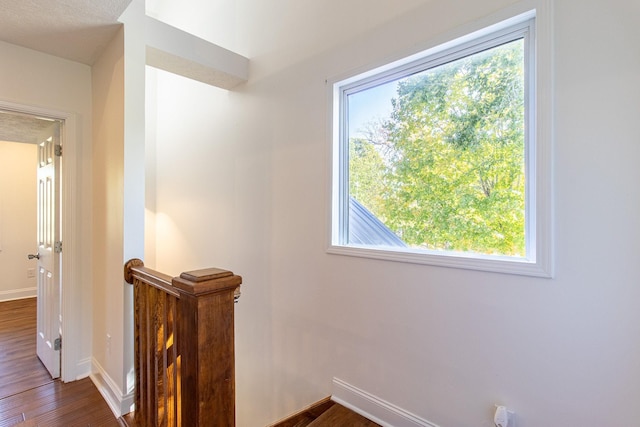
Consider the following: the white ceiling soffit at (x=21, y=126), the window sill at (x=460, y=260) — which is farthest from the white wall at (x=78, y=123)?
the window sill at (x=460, y=260)

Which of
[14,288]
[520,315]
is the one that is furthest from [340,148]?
[14,288]

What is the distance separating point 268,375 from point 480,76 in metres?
2.48

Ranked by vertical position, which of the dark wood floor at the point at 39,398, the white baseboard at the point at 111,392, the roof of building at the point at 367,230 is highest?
the roof of building at the point at 367,230

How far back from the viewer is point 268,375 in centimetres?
245

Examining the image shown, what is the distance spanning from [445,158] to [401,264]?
61cm

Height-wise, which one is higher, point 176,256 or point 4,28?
point 4,28

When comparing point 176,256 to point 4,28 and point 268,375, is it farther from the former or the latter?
point 4,28

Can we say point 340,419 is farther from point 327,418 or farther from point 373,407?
point 373,407

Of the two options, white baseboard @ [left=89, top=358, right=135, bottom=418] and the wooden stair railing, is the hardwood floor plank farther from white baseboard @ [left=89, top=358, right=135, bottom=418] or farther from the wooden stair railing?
white baseboard @ [left=89, top=358, right=135, bottom=418]

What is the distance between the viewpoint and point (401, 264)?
1.68 metres

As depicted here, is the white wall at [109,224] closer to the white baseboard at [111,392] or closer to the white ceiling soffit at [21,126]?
the white baseboard at [111,392]

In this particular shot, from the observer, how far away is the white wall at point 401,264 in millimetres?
1118

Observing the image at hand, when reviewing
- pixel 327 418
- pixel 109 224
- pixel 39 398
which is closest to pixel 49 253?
pixel 109 224

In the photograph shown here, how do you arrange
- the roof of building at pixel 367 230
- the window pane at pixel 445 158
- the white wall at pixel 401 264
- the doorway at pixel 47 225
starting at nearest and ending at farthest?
1. the white wall at pixel 401 264
2. the window pane at pixel 445 158
3. the roof of building at pixel 367 230
4. the doorway at pixel 47 225
